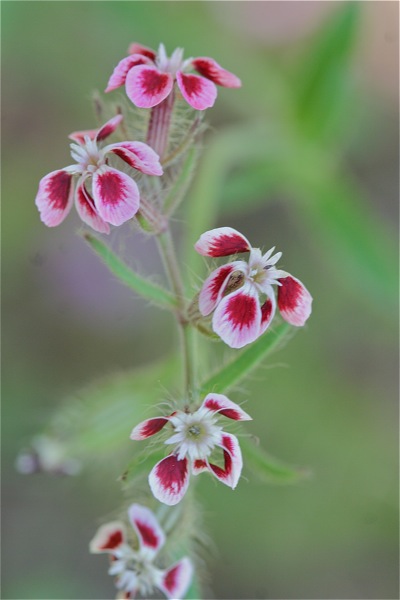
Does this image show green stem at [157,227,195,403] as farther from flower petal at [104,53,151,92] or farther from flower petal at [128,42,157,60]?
flower petal at [128,42,157,60]

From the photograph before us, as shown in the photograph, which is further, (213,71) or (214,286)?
(213,71)

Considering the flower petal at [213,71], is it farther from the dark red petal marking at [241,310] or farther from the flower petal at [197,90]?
the dark red petal marking at [241,310]

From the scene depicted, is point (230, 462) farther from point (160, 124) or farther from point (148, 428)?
point (160, 124)

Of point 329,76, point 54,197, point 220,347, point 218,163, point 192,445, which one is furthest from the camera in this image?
point 220,347

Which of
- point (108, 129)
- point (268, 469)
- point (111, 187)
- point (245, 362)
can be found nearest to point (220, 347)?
point (268, 469)

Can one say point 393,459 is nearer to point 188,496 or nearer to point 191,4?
point 188,496

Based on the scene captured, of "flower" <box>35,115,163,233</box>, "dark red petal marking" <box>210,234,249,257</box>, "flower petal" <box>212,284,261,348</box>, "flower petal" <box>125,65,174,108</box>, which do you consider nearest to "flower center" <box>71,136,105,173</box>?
"flower" <box>35,115,163,233</box>

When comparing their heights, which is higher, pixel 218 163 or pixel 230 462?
pixel 218 163
